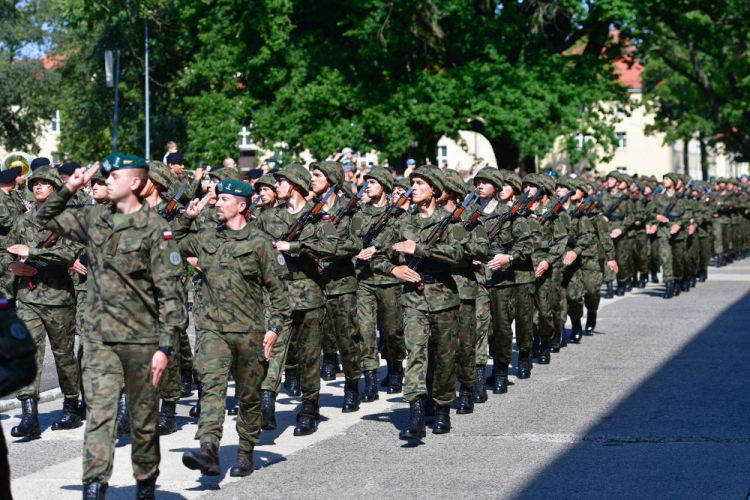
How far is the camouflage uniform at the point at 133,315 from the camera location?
6.97 meters

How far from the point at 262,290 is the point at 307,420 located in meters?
1.49

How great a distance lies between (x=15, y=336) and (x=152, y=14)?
35796mm

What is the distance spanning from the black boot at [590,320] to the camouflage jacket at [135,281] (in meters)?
10.2

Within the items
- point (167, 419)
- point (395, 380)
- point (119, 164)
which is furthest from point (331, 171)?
point (119, 164)

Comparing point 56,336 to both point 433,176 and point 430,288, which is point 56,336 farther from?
point 433,176

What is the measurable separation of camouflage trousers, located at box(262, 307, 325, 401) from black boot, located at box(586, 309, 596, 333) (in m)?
7.07

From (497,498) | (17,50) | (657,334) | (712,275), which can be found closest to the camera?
(497,498)

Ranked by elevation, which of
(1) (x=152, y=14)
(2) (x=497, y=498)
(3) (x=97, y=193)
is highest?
(1) (x=152, y=14)

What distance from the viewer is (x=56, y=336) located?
9922 mm

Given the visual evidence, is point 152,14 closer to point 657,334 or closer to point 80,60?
point 80,60

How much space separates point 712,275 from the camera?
28.0 m

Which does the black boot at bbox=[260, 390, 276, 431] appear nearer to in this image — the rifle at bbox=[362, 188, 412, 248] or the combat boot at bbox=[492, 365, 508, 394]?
the rifle at bbox=[362, 188, 412, 248]

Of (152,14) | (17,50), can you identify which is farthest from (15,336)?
(17,50)

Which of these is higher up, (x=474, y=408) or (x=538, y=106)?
(x=538, y=106)
